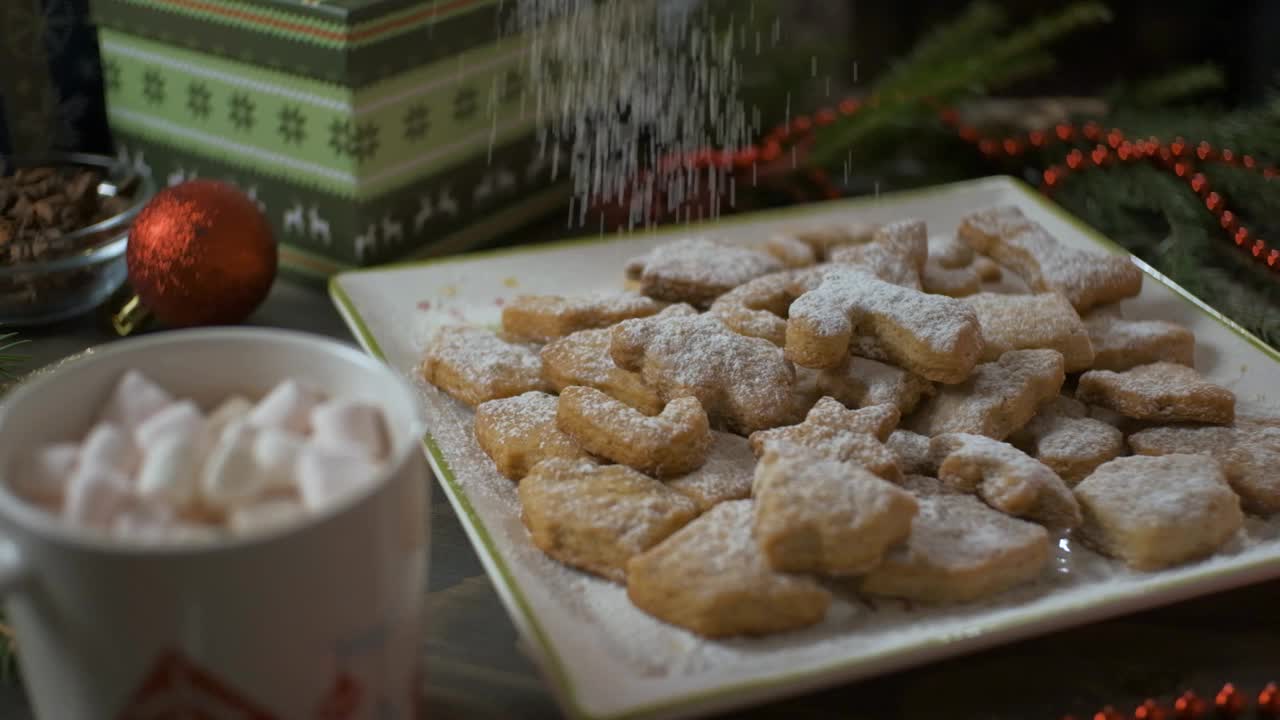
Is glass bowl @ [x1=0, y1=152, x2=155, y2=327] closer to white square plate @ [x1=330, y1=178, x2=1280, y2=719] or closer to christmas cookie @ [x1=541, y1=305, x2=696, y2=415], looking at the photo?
white square plate @ [x1=330, y1=178, x2=1280, y2=719]

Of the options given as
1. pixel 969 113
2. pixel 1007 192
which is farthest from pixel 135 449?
pixel 969 113

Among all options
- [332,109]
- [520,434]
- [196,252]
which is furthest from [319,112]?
[520,434]

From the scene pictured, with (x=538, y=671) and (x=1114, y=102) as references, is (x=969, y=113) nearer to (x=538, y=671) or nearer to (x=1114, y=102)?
(x=1114, y=102)

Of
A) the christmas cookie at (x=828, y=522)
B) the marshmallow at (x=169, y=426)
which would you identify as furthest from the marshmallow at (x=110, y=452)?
the christmas cookie at (x=828, y=522)

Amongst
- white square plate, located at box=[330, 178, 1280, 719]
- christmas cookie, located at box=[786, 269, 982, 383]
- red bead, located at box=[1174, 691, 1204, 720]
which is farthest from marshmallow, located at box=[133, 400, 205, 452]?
red bead, located at box=[1174, 691, 1204, 720]

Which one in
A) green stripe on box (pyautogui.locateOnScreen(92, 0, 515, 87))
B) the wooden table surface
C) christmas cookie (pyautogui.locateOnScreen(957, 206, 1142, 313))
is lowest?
the wooden table surface

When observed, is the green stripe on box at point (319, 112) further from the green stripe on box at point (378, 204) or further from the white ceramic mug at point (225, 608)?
Result: the white ceramic mug at point (225, 608)

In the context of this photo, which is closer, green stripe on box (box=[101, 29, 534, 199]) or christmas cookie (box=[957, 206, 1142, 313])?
christmas cookie (box=[957, 206, 1142, 313])

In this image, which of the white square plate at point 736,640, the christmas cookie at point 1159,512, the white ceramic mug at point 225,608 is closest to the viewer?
the white ceramic mug at point 225,608
